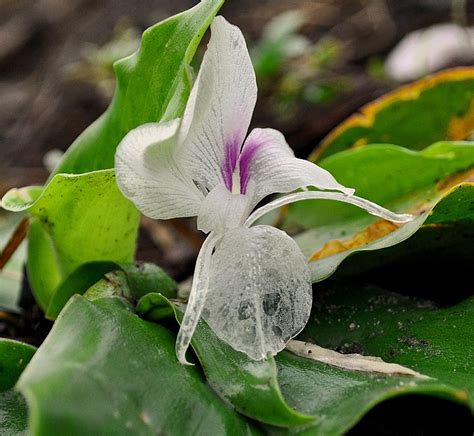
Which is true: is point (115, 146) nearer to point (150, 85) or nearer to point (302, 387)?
point (150, 85)

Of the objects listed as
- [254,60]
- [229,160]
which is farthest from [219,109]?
[254,60]

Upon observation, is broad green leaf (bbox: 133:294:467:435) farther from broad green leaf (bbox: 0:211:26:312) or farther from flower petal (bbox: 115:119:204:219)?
broad green leaf (bbox: 0:211:26:312)

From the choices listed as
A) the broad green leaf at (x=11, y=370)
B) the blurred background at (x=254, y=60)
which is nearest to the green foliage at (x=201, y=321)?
the broad green leaf at (x=11, y=370)

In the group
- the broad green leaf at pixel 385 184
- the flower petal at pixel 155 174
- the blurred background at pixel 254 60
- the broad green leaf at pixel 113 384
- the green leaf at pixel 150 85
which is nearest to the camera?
the broad green leaf at pixel 113 384

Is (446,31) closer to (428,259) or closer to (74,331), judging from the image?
(428,259)

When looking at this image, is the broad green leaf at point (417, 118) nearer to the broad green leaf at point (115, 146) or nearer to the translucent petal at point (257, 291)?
the broad green leaf at point (115, 146)
